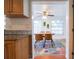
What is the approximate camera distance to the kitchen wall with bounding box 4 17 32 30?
5.12 metres

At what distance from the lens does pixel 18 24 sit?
517cm

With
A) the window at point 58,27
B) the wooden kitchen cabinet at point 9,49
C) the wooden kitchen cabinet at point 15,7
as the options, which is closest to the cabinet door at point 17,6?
the wooden kitchen cabinet at point 15,7

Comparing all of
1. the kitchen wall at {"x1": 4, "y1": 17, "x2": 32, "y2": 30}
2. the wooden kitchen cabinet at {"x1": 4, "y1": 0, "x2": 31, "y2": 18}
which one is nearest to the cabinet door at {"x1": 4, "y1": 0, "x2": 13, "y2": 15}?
the wooden kitchen cabinet at {"x1": 4, "y1": 0, "x2": 31, "y2": 18}

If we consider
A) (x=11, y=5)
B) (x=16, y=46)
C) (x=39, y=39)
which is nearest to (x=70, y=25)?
(x=11, y=5)

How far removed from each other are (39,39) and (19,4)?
4574 millimetres

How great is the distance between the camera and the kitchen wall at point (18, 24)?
512cm

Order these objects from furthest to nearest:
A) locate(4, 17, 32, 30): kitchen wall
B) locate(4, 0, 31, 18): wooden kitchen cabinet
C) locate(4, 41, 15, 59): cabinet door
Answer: locate(4, 17, 32, 30): kitchen wall < locate(4, 0, 31, 18): wooden kitchen cabinet < locate(4, 41, 15, 59): cabinet door

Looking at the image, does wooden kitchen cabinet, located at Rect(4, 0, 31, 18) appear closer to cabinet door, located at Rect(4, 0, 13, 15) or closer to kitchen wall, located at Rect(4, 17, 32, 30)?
cabinet door, located at Rect(4, 0, 13, 15)

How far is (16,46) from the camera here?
294 centimetres

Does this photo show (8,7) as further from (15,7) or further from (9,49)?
(9,49)

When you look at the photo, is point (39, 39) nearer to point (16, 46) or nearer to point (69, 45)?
point (69, 45)

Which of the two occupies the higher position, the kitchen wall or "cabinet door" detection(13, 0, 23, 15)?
"cabinet door" detection(13, 0, 23, 15)

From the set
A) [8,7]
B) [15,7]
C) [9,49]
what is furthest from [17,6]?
[9,49]

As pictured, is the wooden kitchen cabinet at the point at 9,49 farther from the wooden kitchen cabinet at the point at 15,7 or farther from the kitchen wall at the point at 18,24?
the kitchen wall at the point at 18,24
